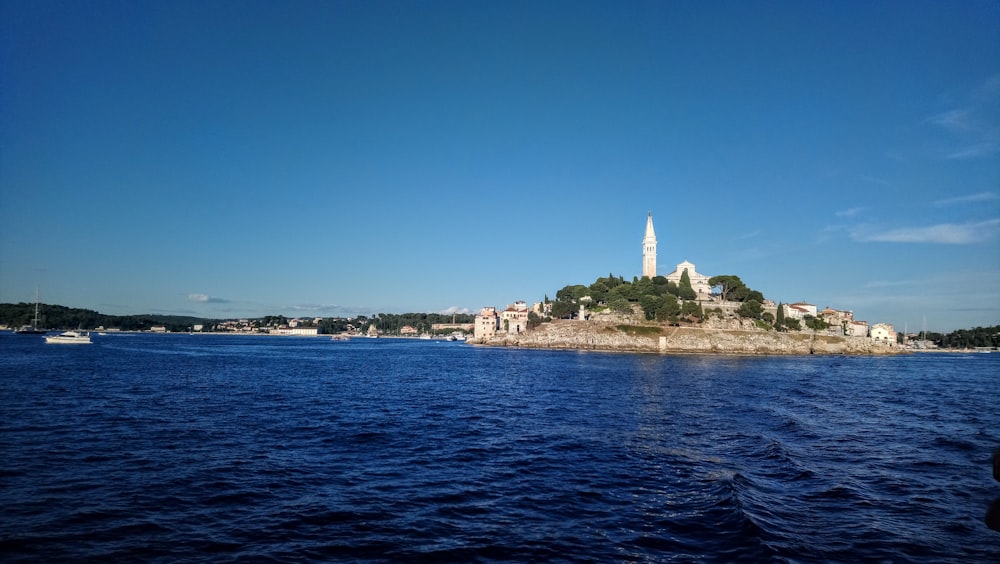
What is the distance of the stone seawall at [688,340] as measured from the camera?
4828 inches

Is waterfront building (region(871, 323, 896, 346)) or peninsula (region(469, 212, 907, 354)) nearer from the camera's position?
peninsula (region(469, 212, 907, 354))

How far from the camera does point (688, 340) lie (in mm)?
123250

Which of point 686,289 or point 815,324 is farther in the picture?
point 815,324

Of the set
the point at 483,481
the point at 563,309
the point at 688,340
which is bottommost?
the point at 483,481

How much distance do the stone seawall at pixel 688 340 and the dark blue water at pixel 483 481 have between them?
8927cm

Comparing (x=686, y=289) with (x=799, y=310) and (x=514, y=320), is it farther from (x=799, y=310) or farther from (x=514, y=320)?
(x=514, y=320)

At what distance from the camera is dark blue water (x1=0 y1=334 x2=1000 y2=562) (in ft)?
37.1

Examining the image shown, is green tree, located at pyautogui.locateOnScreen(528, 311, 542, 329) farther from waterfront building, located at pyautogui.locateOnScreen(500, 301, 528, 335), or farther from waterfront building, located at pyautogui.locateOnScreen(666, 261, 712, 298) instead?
waterfront building, located at pyautogui.locateOnScreen(666, 261, 712, 298)

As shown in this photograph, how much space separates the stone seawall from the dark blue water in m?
89.3

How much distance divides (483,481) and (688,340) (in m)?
115

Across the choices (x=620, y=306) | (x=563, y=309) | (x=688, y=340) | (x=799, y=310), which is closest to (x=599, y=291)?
(x=563, y=309)

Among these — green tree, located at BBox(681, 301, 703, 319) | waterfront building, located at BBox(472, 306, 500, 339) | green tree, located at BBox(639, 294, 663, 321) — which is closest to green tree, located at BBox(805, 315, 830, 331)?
green tree, located at BBox(681, 301, 703, 319)

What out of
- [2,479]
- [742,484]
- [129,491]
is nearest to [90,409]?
[2,479]

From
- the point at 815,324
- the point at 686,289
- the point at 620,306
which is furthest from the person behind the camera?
the point at 815,324
